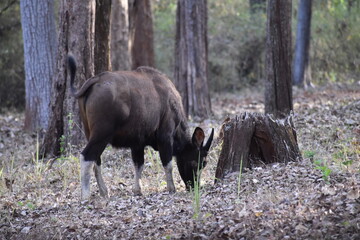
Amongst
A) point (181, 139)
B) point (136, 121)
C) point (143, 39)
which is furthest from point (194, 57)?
point (136, 121)

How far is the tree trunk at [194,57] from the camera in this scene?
15594mm

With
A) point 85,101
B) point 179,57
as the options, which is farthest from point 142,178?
point 179,57

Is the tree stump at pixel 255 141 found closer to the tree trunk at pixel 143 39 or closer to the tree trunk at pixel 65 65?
the tree trunk at pixel 65 65

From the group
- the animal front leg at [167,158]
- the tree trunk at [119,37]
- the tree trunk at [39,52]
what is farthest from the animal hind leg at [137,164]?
the tree trunk at [119,37]

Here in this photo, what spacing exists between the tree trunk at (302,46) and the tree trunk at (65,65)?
12.8 m

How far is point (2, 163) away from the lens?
10977 millimetres

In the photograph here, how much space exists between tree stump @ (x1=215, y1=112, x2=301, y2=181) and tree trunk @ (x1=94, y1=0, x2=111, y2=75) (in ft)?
12.7

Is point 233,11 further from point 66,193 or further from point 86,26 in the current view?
point 66,193

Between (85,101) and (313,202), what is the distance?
131 inches

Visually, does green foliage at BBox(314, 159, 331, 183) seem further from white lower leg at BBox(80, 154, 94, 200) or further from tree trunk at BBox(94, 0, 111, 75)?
tree trunk at BBox(94, 0, 111, 75)

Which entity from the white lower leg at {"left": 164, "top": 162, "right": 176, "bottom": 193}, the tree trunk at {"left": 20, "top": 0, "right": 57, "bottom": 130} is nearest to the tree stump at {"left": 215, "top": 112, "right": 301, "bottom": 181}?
the white lower leg at {"left": 164, "top": 162, "right": 176, "bottom": 193}

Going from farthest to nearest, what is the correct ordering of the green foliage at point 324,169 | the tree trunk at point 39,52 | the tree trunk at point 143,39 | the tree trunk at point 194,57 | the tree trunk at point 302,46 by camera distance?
the tree trunk at point 302,46 → the tree trunk at point 143,39 → the tree trunk at point 194,57 → the tree trunk at point 39,52 → the green foliage at point 324,169

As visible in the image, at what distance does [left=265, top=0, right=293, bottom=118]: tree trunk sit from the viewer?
1178 cm

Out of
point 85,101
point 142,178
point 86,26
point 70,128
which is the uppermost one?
point 86,26
